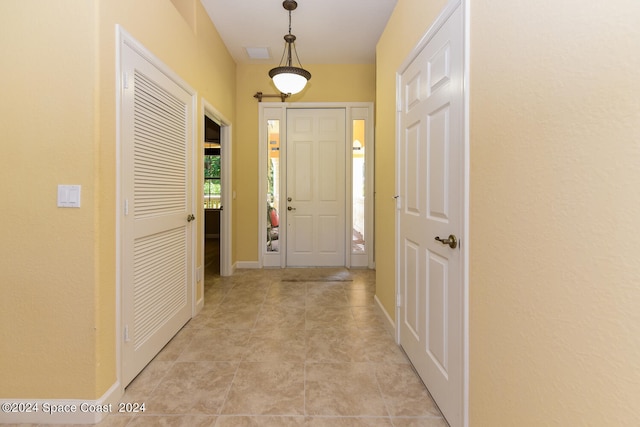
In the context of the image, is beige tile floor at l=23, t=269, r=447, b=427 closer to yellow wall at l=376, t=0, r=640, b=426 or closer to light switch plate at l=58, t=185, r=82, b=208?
yellow wall at l=376, t=0, r=640, b=426

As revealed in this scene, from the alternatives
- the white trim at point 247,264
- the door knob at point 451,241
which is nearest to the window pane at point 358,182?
the white trim at point 247,264

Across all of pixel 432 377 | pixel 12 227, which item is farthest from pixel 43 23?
pixel 432 377

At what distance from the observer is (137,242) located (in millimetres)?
1899

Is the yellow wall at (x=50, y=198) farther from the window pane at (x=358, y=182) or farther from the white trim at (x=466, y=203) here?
the window pane at (x=358, y=182)

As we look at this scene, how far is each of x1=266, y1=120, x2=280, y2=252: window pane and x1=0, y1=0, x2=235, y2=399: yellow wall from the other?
319 centimetres

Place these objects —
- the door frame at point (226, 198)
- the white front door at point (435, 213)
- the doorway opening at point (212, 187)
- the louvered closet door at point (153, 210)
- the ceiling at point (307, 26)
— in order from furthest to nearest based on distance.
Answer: the doorway opening at point (212, 187), the door frame at point (226, 198), the ceiling at point (307, 26), the louvered closet door at point (153, 210), the white front door at point (435, 213)

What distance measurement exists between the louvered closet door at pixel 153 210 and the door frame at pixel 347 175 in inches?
76.4

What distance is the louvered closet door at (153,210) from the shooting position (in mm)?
1794

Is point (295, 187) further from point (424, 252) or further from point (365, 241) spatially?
point (424, 252)

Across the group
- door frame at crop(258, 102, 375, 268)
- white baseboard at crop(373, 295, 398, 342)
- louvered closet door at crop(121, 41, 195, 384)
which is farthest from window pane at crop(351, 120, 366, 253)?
louvered closet door at crop(121, 41, 195, 384)

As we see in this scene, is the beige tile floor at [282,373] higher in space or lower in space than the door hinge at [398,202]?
lower

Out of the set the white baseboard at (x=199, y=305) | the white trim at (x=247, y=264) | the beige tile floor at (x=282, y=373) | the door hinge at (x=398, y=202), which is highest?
the door hinge at (x=398, y=202)

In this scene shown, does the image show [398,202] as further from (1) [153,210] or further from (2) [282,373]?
(1) [153,210]

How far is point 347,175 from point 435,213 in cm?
310
